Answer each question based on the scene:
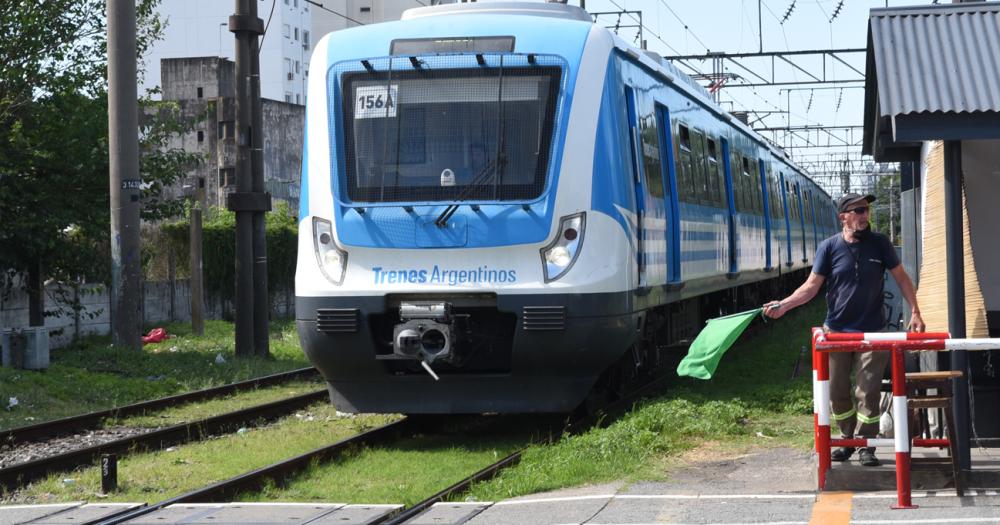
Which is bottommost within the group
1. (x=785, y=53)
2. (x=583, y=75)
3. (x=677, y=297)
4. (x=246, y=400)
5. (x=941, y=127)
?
(x=246, y=400)

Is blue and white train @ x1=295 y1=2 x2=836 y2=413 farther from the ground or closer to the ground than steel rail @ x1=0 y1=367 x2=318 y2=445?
farther from the ground

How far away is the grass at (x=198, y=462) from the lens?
373 inches

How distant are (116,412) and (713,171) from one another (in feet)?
24.2

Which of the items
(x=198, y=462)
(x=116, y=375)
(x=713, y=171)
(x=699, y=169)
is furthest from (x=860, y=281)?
(x=116, y=375)

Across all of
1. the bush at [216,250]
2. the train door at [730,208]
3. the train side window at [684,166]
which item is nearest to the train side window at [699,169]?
the train side window at [684,166]

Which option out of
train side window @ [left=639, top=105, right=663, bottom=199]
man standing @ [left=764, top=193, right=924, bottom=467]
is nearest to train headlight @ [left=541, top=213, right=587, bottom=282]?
train side window @ [left=639, top=105, right=663, bottom=199]

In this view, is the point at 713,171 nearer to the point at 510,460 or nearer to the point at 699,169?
the point at 699,169

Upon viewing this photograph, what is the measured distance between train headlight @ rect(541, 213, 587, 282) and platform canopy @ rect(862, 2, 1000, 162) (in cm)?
250

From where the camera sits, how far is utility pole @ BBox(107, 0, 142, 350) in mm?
18000

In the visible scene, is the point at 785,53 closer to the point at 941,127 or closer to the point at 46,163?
the point at 46,163

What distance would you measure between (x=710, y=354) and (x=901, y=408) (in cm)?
151

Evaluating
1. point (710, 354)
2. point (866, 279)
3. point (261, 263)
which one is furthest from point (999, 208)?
point (261, 263)

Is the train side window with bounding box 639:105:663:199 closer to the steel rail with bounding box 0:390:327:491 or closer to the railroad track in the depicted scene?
the railroad track

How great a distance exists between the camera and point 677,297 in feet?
45.6
